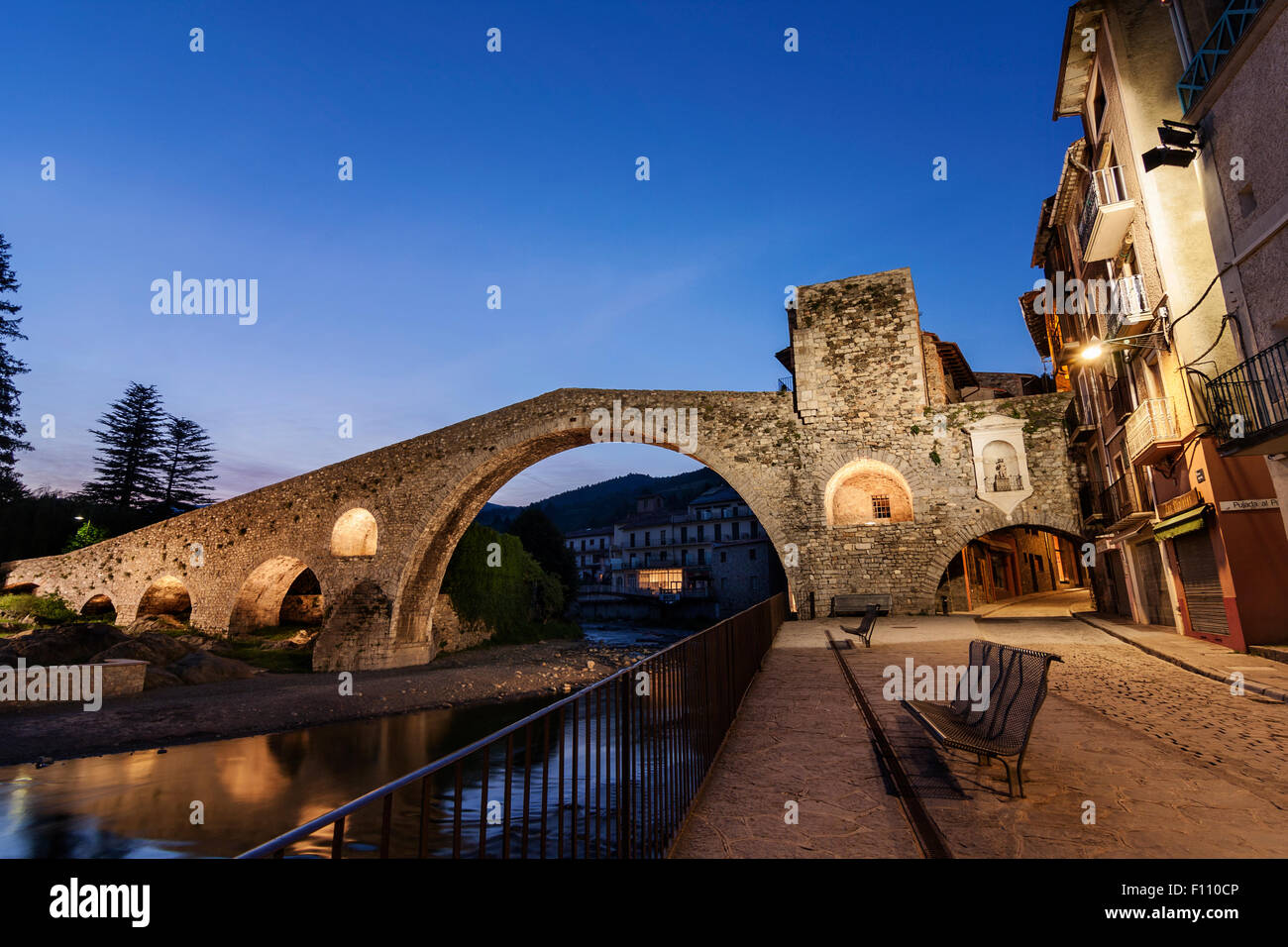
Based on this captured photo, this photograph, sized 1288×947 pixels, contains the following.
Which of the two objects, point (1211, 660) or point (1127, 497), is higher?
point (1127, 497)

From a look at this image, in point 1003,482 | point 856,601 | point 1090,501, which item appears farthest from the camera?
point 856,601

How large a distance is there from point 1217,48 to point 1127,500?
841 cm

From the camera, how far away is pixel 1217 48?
28.5 feet

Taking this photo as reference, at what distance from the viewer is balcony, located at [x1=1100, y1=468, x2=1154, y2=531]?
12.0 metres

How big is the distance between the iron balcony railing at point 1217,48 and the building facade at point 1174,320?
1.5 inches

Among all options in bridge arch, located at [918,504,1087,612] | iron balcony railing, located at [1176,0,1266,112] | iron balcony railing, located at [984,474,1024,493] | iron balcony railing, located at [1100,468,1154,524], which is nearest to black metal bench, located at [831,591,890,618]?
bridge arch, located at [918,504,1087,612]

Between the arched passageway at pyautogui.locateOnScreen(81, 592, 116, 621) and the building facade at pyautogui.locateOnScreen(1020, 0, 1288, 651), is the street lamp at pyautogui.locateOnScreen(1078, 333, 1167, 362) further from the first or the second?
the arched passageway at pyautogui.locateOnScreen(81, 592, 116, 621)

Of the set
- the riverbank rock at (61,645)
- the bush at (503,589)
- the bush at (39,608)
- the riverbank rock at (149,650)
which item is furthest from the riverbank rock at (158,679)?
the bush at (39,608)

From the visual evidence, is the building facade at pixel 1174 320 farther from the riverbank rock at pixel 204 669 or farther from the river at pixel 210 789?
the riverbank rock at pixel 204 669

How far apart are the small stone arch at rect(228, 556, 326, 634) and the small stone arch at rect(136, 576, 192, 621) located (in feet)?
8.74

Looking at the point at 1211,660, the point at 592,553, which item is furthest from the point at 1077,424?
the point at 592,553

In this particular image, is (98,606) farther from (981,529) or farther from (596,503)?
(596,503)

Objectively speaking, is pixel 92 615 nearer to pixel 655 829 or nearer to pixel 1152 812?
pixel 655 829
